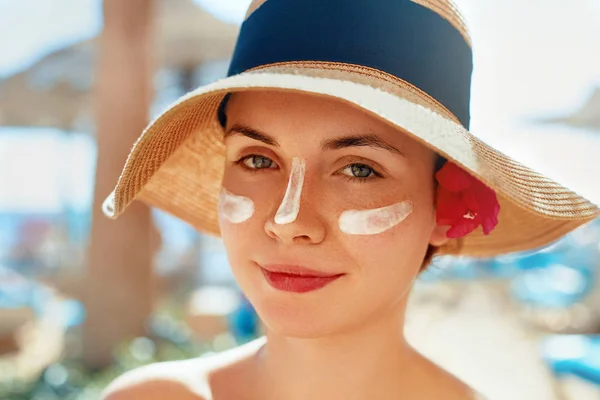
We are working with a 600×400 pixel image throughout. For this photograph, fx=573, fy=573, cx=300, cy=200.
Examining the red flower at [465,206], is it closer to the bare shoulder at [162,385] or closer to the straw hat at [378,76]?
the straw hat at [378,76]

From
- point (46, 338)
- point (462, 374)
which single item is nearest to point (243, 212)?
point (462, 374)

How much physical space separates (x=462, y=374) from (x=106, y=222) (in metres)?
2.39

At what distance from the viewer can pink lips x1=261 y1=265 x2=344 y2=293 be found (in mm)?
1187

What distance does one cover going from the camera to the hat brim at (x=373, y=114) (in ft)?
3.60

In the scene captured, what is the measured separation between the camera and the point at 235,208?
1298 mm

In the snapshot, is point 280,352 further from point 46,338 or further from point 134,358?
point 46,338

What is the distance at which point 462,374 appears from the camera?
112 inches

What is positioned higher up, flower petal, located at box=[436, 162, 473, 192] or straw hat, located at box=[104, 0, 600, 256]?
straw hat, located at box=[104, 0, 600, 256]

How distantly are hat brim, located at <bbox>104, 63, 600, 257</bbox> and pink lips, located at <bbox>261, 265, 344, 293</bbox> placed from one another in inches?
13.5

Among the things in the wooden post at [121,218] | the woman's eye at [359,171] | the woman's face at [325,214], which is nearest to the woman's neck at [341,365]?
the woman's face at [325,214]

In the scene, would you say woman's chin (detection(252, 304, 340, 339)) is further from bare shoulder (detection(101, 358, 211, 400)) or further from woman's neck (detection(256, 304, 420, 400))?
bare shoulder (detection(101, 358, 211, 400))

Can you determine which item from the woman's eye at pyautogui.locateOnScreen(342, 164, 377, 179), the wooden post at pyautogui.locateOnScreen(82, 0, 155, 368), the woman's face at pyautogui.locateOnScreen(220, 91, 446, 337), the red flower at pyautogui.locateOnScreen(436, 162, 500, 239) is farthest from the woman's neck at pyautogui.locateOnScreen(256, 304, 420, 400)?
the wooden post at pyautogui.locateOnScreen(82, 0, 155, 368)

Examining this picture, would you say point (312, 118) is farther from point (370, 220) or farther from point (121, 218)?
point (121, 218)

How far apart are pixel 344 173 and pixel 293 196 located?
0.13 meters
